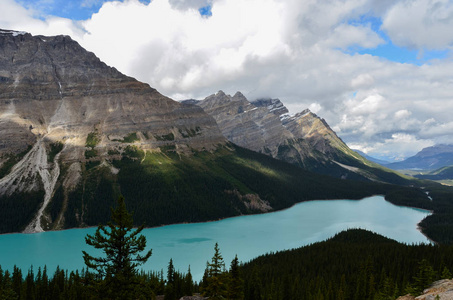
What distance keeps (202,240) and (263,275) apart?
6139 centimetres

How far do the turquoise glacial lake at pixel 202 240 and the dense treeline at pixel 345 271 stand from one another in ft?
81.7

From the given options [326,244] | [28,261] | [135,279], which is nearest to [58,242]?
[28,261]

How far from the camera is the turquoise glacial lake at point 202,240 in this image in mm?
110625

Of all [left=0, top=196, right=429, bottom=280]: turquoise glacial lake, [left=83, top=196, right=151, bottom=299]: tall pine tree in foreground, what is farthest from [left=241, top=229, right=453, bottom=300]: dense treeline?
[left=83, top=196, right=151, bottom=299]: tall pine tree in foreground

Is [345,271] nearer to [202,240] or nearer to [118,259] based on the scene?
[202,240]

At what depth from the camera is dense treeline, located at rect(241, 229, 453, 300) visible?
207 ft

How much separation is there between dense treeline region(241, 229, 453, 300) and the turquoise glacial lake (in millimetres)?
24900

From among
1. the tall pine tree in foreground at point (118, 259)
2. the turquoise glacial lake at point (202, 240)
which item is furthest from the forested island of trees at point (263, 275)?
the turquoise glacial lake at point (202, 240)

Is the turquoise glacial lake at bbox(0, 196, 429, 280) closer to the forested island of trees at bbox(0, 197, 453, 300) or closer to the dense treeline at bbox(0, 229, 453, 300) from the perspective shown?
the forested island of trees at bbox(0, 197, 453, 300)

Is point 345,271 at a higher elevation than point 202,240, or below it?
below

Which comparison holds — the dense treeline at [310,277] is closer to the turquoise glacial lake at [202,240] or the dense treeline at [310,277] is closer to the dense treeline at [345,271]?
the dense treeline at [345,271]

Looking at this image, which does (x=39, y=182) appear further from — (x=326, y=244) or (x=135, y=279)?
(x=135, y=279)

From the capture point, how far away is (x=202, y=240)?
14050cm

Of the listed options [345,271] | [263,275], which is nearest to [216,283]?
[263,275]
